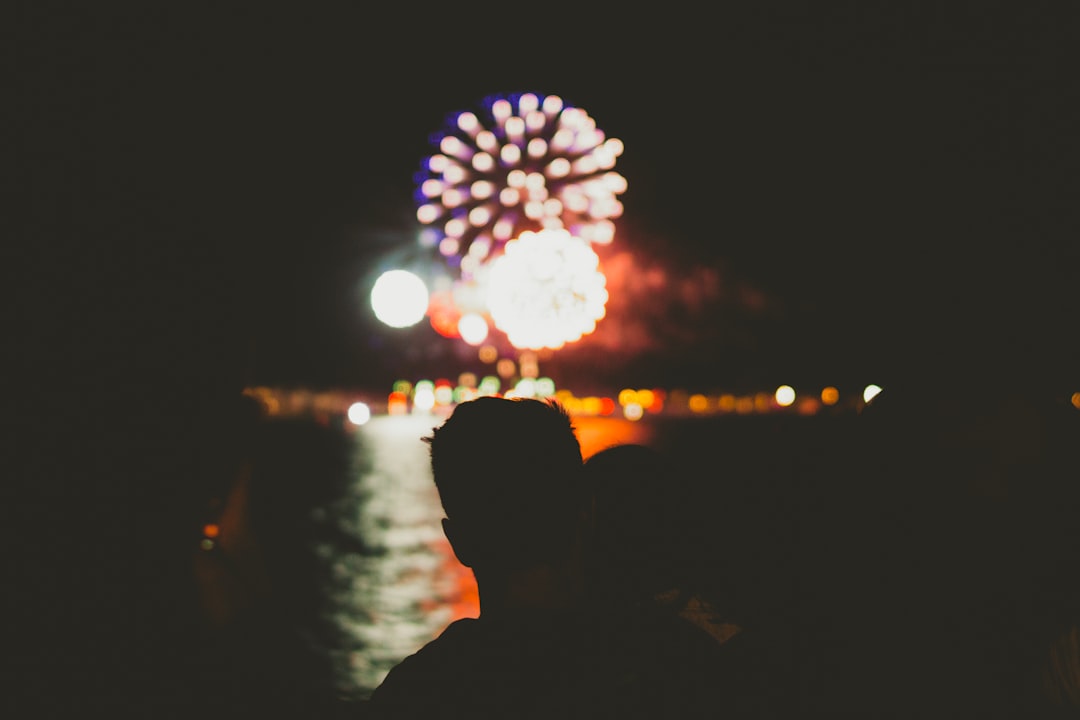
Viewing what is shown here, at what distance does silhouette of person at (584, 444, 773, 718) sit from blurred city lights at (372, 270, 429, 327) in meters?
4.36

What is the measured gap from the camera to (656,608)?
1926 mm

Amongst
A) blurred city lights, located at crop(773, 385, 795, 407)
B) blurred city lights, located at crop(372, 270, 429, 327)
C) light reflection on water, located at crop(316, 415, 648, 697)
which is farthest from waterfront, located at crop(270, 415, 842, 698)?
blurred city lights, located at crop(773, 385, 795, 407)

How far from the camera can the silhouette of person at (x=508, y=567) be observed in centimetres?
162

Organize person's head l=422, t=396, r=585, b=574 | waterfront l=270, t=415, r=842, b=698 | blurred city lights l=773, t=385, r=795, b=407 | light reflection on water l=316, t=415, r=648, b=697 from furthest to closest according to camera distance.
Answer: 1. blurred city lights l=773, t=385, r=795, b=407
2. light reflection on water l=316, t=415, r=648, b=697
3. waterfront l=270, t=415, r=842, b=698
4. person's head l=422, t=396, r=585, b=574

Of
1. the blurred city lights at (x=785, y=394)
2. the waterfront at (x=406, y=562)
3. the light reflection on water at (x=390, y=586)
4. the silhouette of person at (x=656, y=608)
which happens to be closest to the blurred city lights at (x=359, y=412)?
the light reflection on water at (x=390, y=586)

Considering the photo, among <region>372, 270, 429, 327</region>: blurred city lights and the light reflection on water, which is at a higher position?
the light reflection on water

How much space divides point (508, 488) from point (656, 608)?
440 millimetres

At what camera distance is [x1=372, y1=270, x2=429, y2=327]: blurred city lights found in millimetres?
6477

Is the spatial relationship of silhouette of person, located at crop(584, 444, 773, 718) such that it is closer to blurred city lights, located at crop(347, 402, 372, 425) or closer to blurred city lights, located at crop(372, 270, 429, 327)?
blurred city lights, located at crop(372, 270, 429, 327)

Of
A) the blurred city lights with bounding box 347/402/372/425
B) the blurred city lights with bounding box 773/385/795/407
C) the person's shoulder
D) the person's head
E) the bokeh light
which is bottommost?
the person's shoulder

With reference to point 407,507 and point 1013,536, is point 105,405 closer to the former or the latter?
point 1013,536

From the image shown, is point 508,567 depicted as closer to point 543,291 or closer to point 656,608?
point 656,608

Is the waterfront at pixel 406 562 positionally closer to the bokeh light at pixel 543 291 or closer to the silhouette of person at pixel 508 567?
the silhouette of person at pixel 508 567

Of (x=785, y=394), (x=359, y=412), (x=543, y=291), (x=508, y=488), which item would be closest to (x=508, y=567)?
(x=508, y=488)
